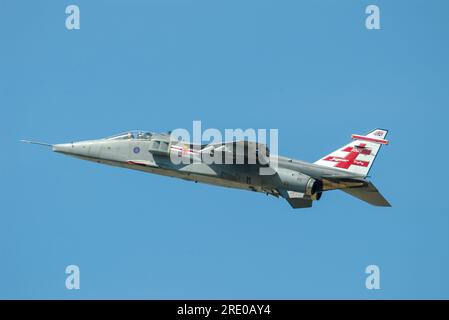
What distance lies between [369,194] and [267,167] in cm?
394

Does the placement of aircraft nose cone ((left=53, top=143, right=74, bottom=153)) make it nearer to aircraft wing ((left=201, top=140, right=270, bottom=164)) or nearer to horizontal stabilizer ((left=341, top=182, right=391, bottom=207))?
aircraft wing ((left=201, top=140, right=270, bottom=164))

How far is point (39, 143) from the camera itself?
33.9m

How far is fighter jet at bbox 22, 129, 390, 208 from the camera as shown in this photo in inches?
1256

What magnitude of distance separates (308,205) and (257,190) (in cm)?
197

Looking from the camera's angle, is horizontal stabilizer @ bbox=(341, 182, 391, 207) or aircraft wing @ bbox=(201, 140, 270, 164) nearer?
aircraft wing @ bbox=(201, 140, 270, 164)

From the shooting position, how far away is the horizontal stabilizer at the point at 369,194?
106 feet

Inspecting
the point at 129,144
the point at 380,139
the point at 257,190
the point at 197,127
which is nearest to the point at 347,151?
the point at 380,139

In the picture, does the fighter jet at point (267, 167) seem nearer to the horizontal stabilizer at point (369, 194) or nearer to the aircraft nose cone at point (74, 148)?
the horizontal stabilizer at point (369, 194)

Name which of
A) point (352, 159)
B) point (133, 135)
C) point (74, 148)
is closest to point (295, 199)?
point (352, 159)

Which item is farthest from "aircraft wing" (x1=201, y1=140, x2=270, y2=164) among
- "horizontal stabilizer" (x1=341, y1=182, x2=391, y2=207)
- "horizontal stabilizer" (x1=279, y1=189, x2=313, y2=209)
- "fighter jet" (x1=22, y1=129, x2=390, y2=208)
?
"horizontal stabilizer" (x1=341, y1=182, x2=391, y2=207)

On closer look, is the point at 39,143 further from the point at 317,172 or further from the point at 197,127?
the point at 317,172

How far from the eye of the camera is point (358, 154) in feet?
106

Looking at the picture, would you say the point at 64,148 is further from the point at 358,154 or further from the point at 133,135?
the point at 358,154

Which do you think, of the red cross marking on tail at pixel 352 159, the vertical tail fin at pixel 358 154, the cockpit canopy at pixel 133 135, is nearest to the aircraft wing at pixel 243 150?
the vertical tail fin at pixel 358 154
